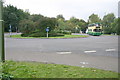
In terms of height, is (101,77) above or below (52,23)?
below

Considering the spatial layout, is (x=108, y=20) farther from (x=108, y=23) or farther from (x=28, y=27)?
(x=28, y=27)

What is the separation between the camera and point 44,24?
93.3 feet

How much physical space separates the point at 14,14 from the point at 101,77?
63.3m

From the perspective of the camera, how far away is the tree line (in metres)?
28.7

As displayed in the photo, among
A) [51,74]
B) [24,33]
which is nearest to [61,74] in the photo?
[51,74]

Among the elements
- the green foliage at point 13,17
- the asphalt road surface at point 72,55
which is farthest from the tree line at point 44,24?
the asphalt road surface at point 72,55

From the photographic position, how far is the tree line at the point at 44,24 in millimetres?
28719

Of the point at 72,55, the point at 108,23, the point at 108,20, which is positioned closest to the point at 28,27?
→ the point at 72,55

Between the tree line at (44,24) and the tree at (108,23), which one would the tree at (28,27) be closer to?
the tree line at (44,24)

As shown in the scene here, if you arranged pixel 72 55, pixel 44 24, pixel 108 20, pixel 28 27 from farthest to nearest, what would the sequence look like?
pixel 108 20 < pixel 28 27 < pixel 44 24 < pixel 72 55

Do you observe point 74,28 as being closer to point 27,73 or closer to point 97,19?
point 97,19

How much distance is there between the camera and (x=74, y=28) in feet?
205

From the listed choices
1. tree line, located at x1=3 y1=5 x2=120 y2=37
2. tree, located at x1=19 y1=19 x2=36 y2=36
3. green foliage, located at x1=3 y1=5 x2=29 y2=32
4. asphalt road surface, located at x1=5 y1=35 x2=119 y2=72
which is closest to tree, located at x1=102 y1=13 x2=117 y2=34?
tree line, located at x1=3 y1=5 x2=120 y2=37

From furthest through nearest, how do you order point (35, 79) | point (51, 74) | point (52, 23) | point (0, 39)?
point (52, 23) < point (0, 39) < point (51, 74) < point (35, 79)
